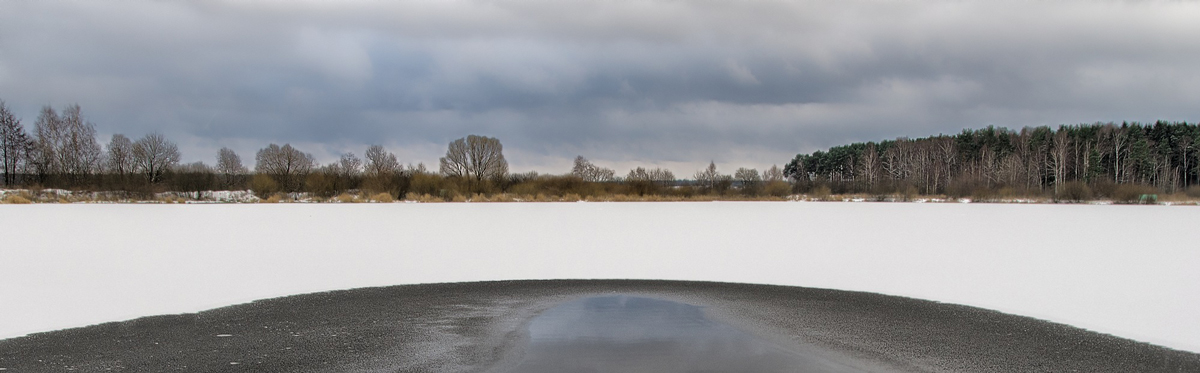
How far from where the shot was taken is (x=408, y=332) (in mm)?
5379

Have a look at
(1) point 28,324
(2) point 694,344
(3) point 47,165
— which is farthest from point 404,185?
(2) point 694,344

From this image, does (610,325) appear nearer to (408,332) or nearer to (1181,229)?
(408,332)

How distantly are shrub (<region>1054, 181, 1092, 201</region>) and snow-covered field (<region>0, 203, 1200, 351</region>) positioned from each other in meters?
21.3

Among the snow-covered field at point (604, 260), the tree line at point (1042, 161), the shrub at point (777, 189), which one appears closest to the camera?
the snow-covered field at point (604, 260)

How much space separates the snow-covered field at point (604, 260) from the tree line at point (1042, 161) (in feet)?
102

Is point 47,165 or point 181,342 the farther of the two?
point 47,165

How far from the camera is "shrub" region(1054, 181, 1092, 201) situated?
3826 cm

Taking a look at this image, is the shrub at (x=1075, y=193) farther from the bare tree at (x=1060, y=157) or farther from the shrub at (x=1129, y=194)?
the bare tree at (x=1060, y=157)

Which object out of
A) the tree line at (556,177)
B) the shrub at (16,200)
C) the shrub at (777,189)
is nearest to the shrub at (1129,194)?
the tree line at (556,177)

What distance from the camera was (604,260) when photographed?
10852mm

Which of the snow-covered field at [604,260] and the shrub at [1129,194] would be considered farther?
the shrub at [1129,194]

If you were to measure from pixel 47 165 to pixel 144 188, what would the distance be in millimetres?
9832

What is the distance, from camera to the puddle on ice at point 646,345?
429cm

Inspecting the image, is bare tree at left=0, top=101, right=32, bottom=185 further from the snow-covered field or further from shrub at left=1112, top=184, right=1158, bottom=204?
shrub at left=1112, top=184, right=1158, bottom=204
